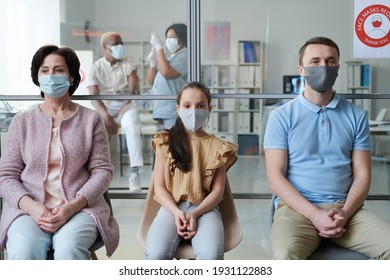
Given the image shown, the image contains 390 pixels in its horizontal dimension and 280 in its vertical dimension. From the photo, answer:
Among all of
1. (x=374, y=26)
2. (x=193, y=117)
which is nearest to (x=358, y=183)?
(x=193, y=117)

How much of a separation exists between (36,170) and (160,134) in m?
0.54

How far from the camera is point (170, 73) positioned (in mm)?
4043

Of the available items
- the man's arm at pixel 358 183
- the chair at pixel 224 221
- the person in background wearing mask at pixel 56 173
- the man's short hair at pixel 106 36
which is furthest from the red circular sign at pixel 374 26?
the man's short hair at pixel 106 36

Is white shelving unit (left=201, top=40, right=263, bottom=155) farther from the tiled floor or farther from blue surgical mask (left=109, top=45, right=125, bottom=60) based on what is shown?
blue surgical mask (left=109, top=45, right=125, bottom=60)

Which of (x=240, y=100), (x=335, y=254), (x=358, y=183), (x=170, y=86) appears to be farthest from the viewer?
(x=240, y=100)

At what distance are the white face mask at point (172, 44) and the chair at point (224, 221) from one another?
70.4 inches

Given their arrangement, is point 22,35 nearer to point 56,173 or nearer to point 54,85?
point 54,85

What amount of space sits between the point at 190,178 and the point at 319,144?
544 mm

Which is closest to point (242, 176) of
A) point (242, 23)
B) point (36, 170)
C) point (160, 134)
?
point (242, 23)

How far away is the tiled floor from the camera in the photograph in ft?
10.8

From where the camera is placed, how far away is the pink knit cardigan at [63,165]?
2303mm
